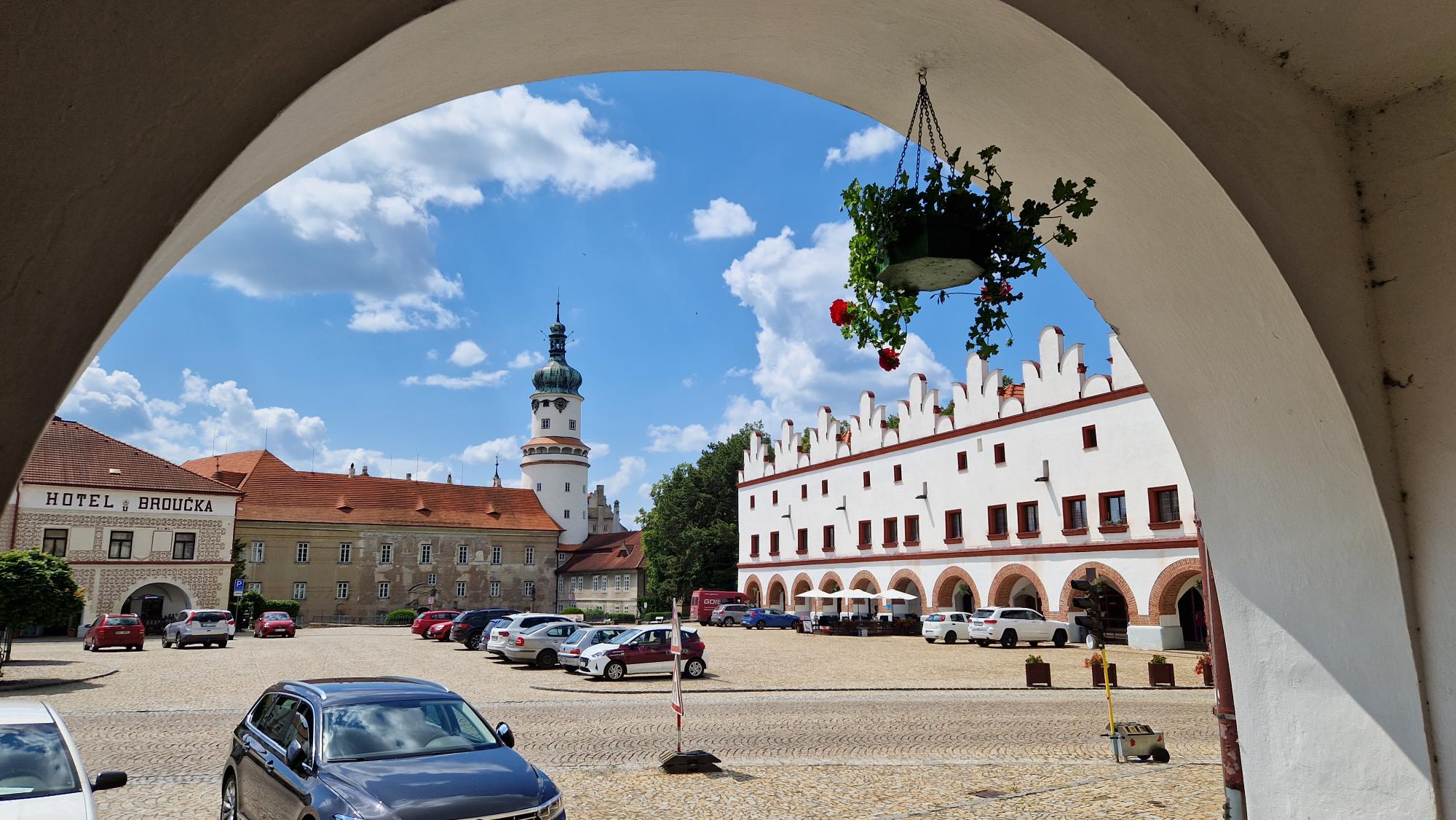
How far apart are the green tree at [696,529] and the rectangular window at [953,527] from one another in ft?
80.6

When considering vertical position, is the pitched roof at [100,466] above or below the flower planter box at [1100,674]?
above

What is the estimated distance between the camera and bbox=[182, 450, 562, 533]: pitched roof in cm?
6494

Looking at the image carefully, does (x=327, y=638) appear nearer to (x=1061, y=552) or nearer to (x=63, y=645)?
(x=63, y=645)

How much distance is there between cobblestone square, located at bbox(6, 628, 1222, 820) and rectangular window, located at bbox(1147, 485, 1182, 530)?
6.38m

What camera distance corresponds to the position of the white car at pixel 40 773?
5.80 metres

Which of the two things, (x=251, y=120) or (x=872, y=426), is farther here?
(x=872, y=426)

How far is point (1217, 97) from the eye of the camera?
3607mm

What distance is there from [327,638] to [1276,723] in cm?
4314

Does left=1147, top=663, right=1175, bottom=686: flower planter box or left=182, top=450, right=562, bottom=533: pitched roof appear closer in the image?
left=1147, top=663, right=1175, bottom=686: flower planter box

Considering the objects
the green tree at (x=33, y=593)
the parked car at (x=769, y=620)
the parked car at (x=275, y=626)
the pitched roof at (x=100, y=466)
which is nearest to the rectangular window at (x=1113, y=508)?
the parked car at (x=769, y=620)

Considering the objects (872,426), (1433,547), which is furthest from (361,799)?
(872,426)

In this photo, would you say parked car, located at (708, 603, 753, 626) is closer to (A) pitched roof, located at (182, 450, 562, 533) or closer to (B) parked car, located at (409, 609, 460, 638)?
(B) parked car, located at (409, 609, 460, 638)

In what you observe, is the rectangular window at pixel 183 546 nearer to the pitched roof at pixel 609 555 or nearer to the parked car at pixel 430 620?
the parked car at pixel 430 620

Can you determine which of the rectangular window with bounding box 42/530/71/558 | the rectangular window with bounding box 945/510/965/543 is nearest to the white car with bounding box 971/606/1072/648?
the rectangular window with bounding box 945/510/965/543
